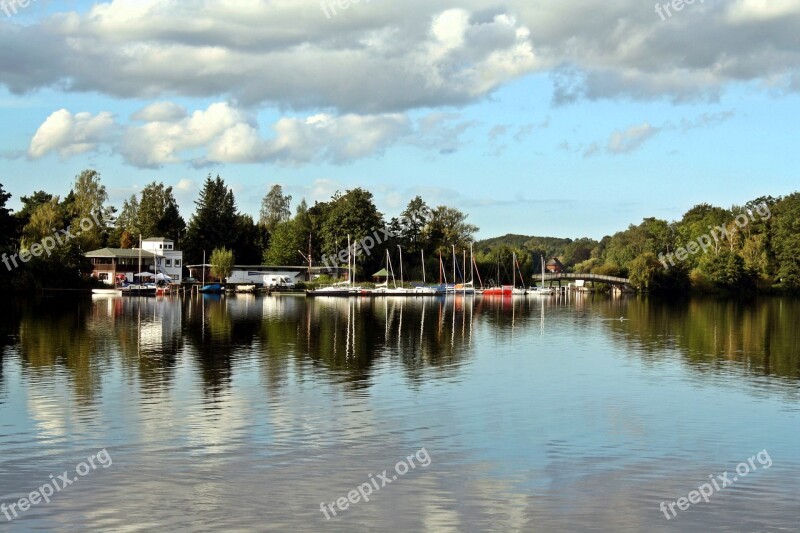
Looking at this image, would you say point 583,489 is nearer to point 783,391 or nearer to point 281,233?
point 783,391

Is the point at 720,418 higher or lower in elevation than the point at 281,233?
lower

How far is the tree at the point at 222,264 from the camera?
13550 cm

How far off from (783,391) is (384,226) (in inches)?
4477

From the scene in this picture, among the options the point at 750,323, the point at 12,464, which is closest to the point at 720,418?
the point at 12,464

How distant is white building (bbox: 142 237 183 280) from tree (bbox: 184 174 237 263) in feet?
26.6

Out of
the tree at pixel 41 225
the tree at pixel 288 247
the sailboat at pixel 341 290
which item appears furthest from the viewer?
the tree at pixel 288 247

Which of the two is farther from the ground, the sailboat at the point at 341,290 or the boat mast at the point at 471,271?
the boat mast at the point at 471,271

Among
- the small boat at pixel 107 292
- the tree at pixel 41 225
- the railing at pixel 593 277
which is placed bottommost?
the small boat at pixel 107 292

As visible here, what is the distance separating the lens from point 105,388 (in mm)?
29031

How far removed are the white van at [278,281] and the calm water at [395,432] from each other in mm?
86436

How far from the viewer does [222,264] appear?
135375 millimetres

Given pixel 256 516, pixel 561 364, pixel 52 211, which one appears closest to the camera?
pixel 256 516

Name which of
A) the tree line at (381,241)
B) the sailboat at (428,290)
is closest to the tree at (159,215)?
the tree line at (381,241)

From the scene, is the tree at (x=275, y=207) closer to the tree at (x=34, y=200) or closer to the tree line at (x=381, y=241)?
the tree line at (x=381, y=241)
